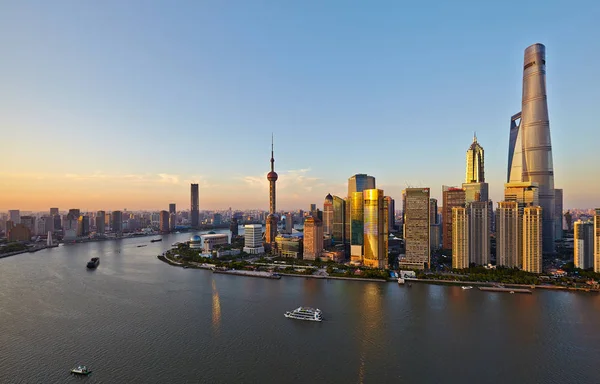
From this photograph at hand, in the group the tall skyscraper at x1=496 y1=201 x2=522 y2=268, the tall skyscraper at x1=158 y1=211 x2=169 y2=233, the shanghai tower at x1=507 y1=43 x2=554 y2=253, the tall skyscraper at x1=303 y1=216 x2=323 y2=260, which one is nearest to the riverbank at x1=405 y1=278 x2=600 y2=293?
the tall skyscraper at x1=496 y1=201 x2=522 y2=268

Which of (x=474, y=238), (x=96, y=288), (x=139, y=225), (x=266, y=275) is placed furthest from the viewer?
(x=139, y=225)

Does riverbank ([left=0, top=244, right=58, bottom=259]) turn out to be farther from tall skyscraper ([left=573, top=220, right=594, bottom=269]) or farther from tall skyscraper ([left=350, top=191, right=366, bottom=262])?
tall skyscraper ([left=573, top=220, right=594, bottom=269])

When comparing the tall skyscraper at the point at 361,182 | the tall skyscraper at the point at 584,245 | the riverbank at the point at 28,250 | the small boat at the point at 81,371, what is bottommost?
the riverbank at the point at 28,250

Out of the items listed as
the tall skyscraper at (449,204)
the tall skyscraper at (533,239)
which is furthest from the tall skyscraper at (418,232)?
the tall skyscraper at (449,204)

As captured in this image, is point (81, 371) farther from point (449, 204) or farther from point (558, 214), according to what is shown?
point (558, 214)

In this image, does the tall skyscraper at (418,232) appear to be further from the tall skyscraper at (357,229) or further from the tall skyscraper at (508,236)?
the tall skyscraper at (508,236)

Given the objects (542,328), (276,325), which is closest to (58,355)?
(276,325)

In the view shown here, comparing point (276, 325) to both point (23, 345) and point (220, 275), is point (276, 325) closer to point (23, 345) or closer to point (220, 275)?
point (23, 345)
